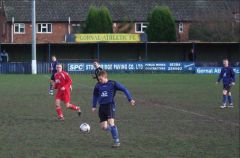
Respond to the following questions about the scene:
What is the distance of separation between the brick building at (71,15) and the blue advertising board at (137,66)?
1582cm

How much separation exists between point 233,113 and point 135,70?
3568cm

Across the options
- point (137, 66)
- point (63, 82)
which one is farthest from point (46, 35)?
point (63, 82)

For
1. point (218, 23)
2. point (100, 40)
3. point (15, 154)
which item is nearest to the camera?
point (15, 154)

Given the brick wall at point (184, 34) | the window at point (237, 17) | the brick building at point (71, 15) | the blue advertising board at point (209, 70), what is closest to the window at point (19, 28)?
the brick building at point (71, 15)

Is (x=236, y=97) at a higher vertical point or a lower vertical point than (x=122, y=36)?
lower

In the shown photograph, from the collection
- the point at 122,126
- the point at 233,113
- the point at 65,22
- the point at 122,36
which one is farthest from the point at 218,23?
the point at 122,126

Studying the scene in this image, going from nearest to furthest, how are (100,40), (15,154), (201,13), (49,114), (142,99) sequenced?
1. (15,154)
2. (49,114)
3. (142,99)
4. (100,40)
5. (201,13)

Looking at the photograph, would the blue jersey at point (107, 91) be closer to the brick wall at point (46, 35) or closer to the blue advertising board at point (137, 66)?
the blue advertising board at point (137, 66)

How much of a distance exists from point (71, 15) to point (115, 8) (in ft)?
17.5

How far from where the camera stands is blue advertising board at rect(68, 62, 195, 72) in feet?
180

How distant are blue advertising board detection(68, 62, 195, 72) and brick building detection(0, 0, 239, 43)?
623 inches

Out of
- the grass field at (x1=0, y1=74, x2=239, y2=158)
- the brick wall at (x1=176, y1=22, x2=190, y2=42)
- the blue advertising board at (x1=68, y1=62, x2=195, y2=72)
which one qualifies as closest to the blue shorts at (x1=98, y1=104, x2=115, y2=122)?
the grass field at (x1=0, y1=74, x2=239, y2=158)

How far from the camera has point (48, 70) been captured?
54.6 metres

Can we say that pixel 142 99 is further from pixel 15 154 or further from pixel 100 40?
pixel 100 40
